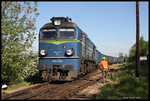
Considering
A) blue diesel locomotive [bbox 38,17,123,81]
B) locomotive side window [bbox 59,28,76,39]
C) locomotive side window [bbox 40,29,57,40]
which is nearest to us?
blue diesel locomotive [bbox 38,17,123,81]

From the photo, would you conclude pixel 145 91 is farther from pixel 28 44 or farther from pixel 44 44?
pixel 28 44

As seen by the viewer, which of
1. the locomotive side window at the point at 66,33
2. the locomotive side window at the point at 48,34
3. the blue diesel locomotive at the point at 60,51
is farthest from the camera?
the locomotive side window at the point at 48,34

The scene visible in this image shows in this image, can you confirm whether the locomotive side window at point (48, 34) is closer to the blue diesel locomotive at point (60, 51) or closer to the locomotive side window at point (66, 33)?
the blue diesel locomotive at point (60, 51)

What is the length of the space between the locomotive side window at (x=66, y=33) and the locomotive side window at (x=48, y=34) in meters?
0.40

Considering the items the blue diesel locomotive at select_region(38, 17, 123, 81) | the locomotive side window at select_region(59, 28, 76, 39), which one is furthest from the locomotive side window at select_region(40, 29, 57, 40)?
the locomotive side window at select_region(59, 28, 76, 39)

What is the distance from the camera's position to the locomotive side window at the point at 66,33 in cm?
1184

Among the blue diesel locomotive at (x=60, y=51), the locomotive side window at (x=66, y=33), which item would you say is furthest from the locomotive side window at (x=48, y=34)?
the locomotive side window at (x=66, y=33)

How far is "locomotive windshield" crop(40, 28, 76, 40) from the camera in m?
11.9

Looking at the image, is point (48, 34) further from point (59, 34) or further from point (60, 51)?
point (60, 51)

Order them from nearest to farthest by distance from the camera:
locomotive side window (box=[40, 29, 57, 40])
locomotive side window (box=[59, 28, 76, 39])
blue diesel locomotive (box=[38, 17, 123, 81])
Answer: blue diesel locomotive (box=[38, 17, 123, 81]) → locomotive side window (box=[59, 28, 76, 39]) → locomotive side window (box=[40, 29, 57, 40])

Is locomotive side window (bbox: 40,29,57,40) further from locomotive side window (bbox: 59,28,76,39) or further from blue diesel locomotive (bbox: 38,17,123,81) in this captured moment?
locomotive side window (bbox: 59,28,76,39)

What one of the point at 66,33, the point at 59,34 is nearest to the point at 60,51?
the point at 59,34

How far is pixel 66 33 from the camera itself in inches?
469

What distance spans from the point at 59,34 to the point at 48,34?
0.74 m
